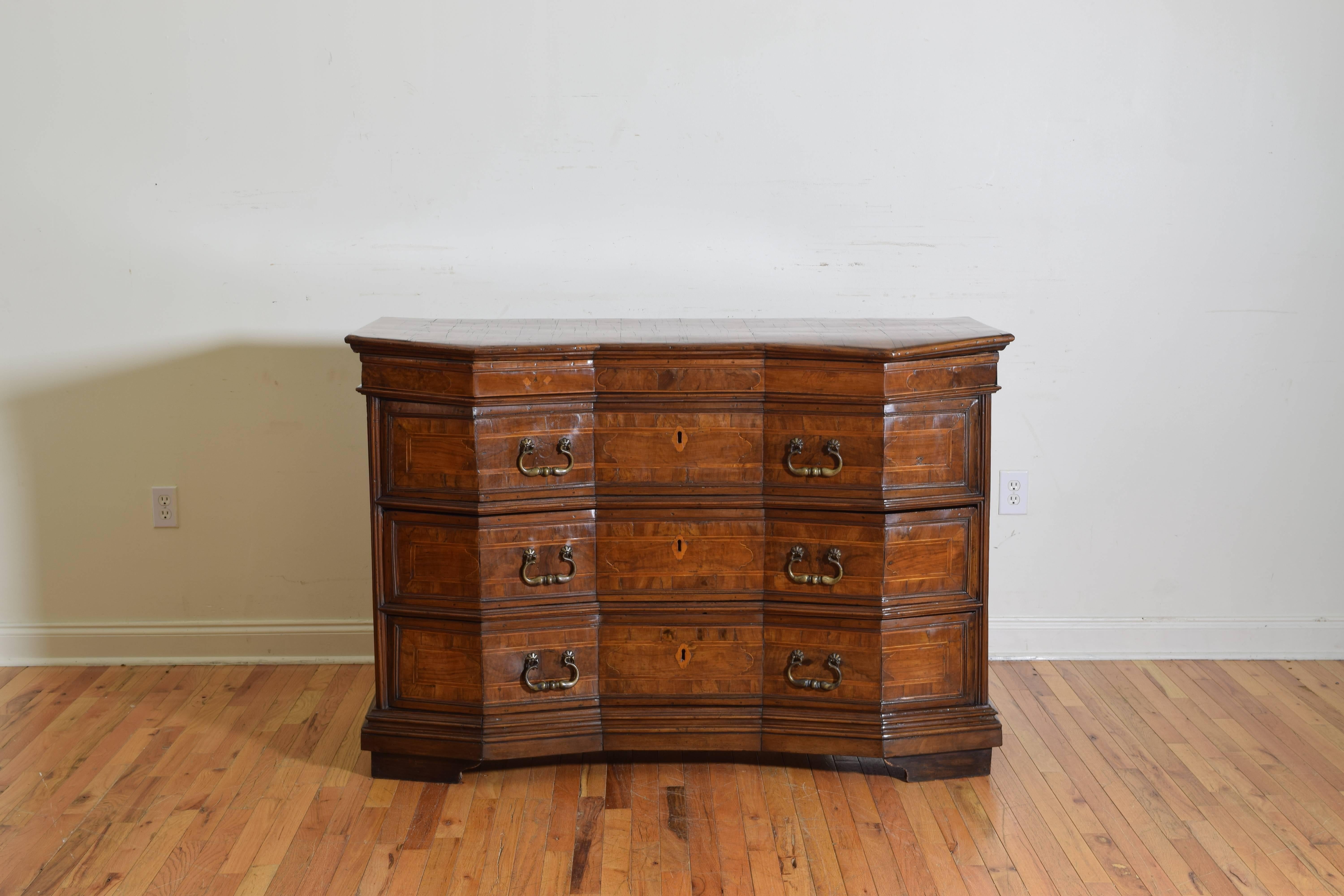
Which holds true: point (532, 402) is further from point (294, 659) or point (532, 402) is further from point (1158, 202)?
point (1158, 202)

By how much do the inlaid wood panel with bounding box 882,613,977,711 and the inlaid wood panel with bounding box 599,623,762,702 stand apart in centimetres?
25

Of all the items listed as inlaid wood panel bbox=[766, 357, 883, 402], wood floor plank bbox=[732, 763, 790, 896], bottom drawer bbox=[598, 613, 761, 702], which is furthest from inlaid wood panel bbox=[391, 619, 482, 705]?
inlaid wood panel bbox=[766, 357, 883, 402]

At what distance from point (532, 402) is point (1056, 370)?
1377 millimetres

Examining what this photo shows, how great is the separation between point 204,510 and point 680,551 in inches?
52.1

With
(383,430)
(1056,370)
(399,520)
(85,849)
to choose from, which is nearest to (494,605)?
(399,520)

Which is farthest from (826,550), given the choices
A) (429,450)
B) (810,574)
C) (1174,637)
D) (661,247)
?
(1174,637)

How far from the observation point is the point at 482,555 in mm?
2189

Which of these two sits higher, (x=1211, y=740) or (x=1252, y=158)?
(x=1252, y=158)

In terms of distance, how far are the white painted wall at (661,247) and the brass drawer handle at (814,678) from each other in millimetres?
843

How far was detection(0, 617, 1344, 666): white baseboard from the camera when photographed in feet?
9.40

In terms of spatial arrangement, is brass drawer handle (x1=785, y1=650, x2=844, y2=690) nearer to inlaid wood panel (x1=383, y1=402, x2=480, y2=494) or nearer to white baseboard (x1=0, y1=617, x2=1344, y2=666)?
inlaid wood panel (x1=383, y1=402, x2=480, y2=494)

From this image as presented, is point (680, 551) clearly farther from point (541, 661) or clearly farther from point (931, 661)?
point (931, 661)

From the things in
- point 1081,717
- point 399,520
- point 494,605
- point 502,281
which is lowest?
point 1081,717

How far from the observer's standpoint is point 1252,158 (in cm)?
274
